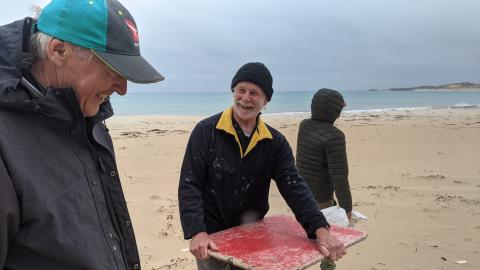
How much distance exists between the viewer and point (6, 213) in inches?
44.9

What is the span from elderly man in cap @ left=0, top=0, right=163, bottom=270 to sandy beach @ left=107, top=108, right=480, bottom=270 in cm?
311

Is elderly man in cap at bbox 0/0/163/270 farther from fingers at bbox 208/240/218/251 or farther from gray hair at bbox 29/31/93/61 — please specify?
fingers at bbox 208/240/218/251

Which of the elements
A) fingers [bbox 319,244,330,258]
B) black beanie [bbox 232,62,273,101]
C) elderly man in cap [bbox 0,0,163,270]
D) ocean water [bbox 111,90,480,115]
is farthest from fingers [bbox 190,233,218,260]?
ocean water [bbox 111,90,480,115]

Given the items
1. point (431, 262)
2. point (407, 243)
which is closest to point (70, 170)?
point (431, 262)

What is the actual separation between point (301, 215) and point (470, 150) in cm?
1026

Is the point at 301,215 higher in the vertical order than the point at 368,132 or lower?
higher

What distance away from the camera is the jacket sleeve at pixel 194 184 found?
2.59m

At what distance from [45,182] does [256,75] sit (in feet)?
6.12

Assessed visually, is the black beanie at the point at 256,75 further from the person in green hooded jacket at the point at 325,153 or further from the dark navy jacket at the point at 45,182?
the dark navy jacket at the point at 45,182

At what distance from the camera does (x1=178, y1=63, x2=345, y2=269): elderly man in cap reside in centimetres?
274

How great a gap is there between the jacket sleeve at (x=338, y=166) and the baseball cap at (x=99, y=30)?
2.45 metres

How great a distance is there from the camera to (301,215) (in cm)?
280

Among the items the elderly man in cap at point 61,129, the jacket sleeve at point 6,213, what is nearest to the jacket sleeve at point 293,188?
the elderly man in cap at point 61,129

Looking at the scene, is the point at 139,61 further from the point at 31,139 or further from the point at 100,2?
the point at 31,139
